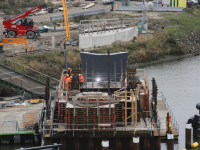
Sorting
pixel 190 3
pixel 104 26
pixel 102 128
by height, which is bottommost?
pixel 102 128

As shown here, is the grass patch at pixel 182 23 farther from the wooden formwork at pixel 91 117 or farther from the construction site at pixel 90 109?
the wooden formwork at pixel 91 117

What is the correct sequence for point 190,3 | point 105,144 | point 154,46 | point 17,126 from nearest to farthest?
point 105,144 → point 17,126 → point 154,46 → point 190,3

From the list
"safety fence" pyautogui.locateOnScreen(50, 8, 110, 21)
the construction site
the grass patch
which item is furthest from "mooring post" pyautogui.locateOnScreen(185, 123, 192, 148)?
"safety fence" pyautogui.locateOnScreen(50, 8, 110, 21)

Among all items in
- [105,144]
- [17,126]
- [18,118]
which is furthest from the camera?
[18,118]

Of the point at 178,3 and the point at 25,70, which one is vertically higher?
the point at 178,3

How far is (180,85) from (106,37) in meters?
18.5

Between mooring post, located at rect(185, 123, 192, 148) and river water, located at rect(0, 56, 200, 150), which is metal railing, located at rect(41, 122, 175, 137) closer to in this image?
mooring post, located at rect(185, 123, 192, 148)

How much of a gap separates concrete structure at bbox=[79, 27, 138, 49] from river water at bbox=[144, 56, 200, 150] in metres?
7.11

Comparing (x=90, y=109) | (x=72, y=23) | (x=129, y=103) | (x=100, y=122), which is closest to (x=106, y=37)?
(x=72, y=23)

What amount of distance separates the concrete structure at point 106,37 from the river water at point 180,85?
7.11 metres

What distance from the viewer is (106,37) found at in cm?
8781

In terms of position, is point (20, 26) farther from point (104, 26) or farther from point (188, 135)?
point (188, 135)

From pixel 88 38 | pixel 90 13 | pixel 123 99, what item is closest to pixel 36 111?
pixel 123 99

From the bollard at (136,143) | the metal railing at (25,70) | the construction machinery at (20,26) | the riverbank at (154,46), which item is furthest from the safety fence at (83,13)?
the bollard at (136,143)
